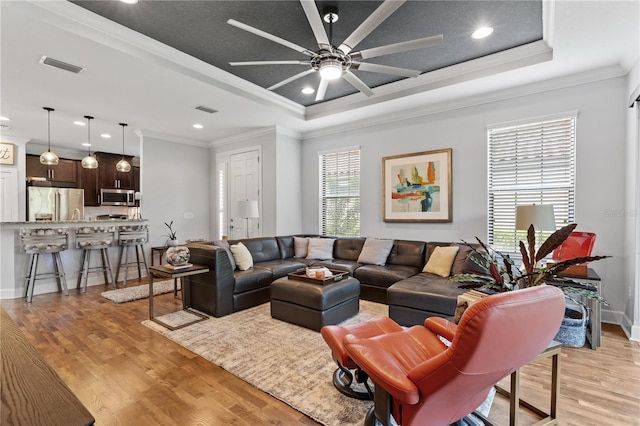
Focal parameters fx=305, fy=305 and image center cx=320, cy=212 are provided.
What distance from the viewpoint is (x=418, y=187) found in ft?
16.0

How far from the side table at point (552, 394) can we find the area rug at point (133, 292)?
4697 millimetres

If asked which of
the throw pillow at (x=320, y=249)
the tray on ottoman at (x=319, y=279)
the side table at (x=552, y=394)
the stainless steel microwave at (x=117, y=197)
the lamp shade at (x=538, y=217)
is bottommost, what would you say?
the side table at (x=552, y=394)

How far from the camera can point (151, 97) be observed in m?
4.29

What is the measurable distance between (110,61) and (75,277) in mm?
3899

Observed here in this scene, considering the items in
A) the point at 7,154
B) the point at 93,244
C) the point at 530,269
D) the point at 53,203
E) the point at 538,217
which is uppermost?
the point at 7,154

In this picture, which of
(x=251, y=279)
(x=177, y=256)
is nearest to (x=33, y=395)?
(x=177, y=256)

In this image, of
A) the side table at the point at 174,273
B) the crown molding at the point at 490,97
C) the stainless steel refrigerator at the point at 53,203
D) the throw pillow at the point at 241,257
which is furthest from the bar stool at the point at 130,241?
the crown molding at the point at 490,97

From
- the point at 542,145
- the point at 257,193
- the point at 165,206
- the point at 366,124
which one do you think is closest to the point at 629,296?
the point at 542,145

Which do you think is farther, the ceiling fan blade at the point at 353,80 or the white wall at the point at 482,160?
the white wall at the point at 482,160

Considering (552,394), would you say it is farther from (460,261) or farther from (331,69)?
(331,69)

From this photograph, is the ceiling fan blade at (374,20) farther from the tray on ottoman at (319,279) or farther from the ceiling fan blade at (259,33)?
the tray on ottoman at (319,279)

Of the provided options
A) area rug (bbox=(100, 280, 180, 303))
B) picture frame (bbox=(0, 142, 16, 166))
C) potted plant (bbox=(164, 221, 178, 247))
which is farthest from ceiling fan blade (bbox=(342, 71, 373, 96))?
picture frame (bbox=(0, 142, 16, 166))

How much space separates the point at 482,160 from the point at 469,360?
3.76 m

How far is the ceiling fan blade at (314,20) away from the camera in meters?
2.05
